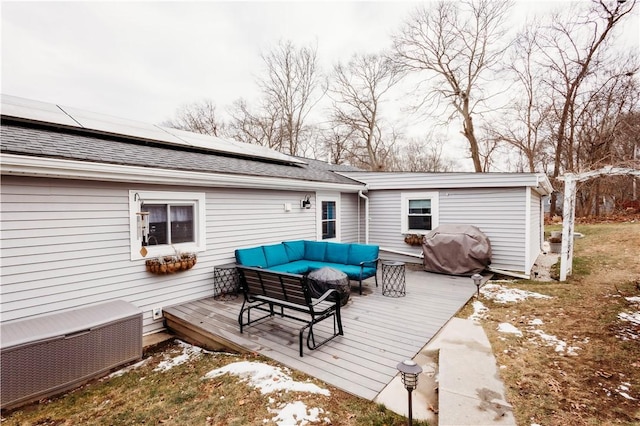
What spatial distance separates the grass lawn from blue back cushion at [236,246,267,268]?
73.3 inches

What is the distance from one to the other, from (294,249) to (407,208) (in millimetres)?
3942

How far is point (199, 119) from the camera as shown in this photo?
2197 cm

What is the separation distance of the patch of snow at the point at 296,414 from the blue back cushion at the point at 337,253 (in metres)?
4.16

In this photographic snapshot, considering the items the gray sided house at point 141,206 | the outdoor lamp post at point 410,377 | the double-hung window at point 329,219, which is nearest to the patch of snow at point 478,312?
the gray sided house at point 141,206

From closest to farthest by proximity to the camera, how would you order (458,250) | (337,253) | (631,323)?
1. (631,323)
2. (337,253)
3. (458,250)

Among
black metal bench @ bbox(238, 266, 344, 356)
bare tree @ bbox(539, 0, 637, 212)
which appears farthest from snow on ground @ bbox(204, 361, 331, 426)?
bare tree @ bbox(539, 0, 637, 212)

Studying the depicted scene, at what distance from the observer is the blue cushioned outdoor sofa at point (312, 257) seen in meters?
6.09

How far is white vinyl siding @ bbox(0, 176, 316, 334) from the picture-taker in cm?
363

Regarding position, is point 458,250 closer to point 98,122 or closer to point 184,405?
point 184,405

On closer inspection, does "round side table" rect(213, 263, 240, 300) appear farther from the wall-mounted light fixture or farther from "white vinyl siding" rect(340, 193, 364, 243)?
"white vinyl siding" rect(340, 193, 364, 243)

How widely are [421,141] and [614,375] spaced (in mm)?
25271

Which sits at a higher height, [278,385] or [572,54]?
[572,54]

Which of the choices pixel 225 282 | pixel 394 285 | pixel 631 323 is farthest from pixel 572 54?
pixel 225 282

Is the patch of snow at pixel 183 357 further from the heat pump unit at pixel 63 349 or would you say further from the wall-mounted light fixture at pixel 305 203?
the wall-mounted light fixture at pixel 305 203
